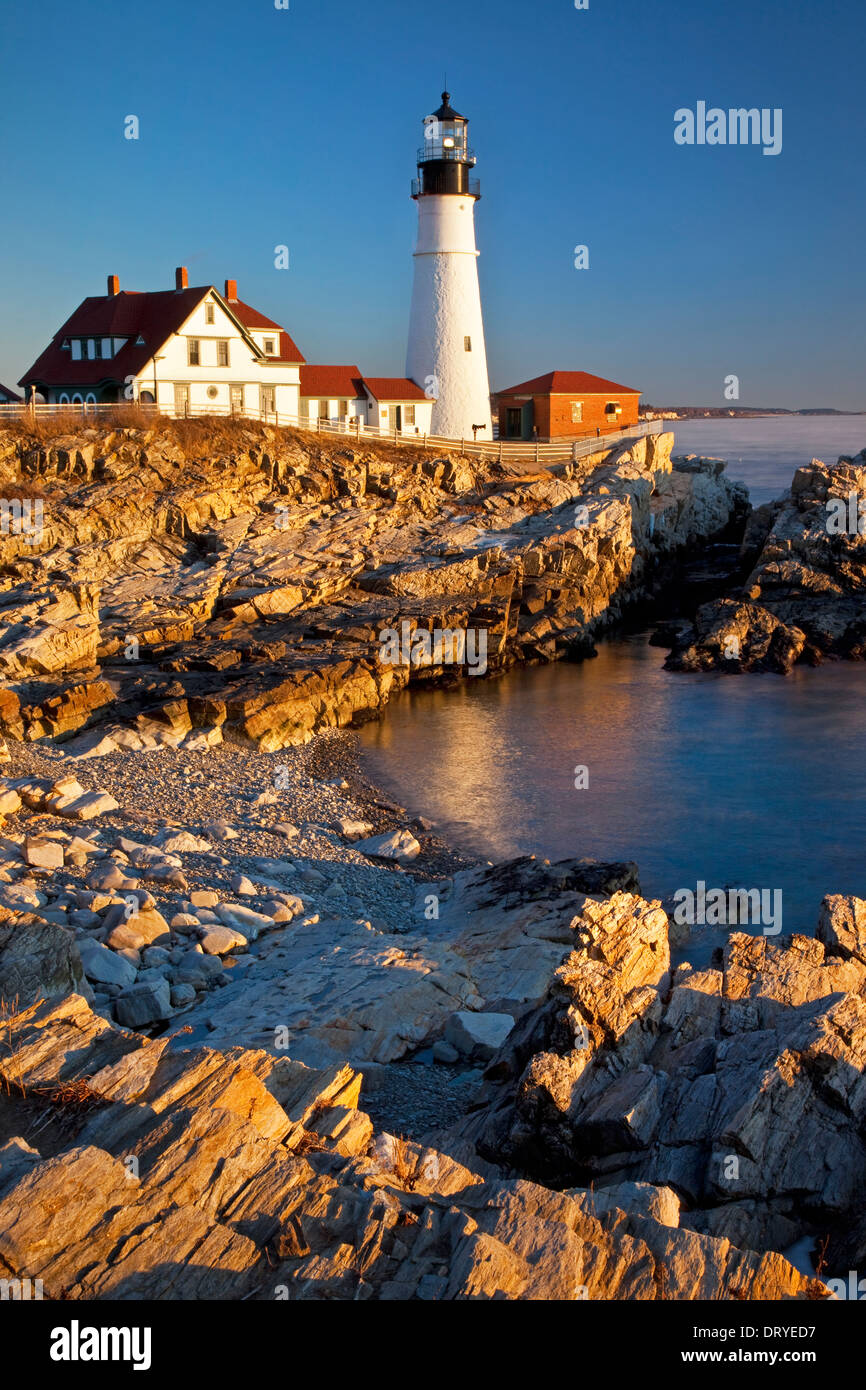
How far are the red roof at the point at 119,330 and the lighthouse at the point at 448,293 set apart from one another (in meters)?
6.06

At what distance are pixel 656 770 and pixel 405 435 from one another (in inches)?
973

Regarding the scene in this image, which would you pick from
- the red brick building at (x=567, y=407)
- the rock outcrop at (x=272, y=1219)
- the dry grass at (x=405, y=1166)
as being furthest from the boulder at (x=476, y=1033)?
the red brick building at (x=567, y=407)

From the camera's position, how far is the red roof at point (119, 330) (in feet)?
130

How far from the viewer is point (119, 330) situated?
40781 mm

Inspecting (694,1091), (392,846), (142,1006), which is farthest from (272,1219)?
(392,846)

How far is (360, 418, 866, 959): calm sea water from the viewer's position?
712 inches

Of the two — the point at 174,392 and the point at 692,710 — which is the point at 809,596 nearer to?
the point at 692,710

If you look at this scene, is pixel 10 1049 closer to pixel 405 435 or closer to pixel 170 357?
pixel 170 357

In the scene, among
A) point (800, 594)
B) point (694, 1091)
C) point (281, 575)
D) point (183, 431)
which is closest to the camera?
point (694, 1091)

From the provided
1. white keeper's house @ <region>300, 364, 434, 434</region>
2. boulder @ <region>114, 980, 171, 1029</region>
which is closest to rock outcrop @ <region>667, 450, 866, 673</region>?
white keeper's house @ <region>300, 364, 434, 434</region>

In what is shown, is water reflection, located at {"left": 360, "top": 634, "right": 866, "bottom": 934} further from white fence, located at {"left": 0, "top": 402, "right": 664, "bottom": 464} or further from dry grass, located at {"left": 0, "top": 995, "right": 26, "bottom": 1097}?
white fence, located at {"left": 0, "top": 402, "right": 664, "bottom": 464}

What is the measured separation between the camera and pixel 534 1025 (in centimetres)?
916

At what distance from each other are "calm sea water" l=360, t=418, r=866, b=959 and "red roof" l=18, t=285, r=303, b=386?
738 inches
